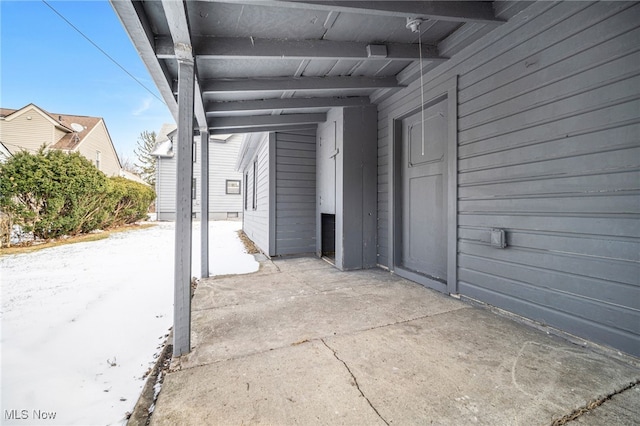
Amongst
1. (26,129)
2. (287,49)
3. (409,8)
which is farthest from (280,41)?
(26,129)

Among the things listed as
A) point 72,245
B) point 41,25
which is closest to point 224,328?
point 72,245

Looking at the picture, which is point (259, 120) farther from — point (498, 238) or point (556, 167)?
point (556, 167)

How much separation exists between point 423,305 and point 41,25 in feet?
38.8

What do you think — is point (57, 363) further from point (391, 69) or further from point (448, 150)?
point (391, 69)

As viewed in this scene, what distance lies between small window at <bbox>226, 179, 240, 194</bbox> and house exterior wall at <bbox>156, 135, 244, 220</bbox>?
0.63ft

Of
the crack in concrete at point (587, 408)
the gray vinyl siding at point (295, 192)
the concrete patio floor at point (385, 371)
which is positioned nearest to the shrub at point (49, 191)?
the gray vinyl siding at point (295, 192)

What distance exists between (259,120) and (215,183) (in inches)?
493

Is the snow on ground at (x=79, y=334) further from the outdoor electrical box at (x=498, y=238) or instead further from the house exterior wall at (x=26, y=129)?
the house exterior wall at (x=26, y=129)

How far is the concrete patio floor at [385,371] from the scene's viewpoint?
1160 millimetres

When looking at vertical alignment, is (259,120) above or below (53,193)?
above

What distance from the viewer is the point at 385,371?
57.9 inches

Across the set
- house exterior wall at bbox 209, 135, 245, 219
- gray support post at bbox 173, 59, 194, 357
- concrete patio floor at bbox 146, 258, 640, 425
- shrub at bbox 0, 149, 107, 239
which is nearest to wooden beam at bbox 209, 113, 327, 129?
gray support post at bbox 173, 59, 194, 357

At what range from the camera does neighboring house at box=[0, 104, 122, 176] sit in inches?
471

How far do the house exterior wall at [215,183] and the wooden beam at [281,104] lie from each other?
41.6 ft
